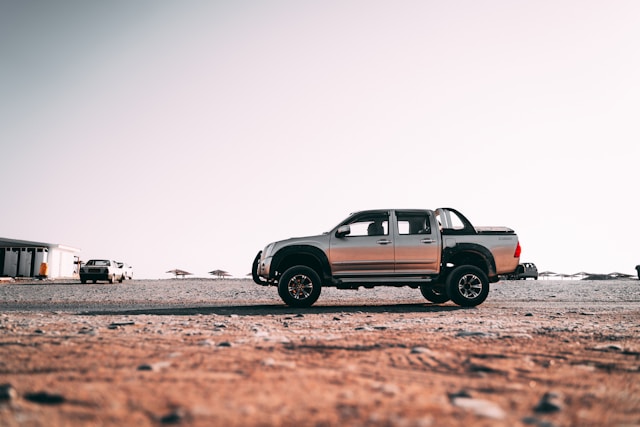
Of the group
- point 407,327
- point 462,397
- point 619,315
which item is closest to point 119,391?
point 462,397

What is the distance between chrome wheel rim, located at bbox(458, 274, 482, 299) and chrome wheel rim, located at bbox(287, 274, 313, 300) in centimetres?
335

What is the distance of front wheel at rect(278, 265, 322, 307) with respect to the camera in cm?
948

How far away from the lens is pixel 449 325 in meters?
6.15

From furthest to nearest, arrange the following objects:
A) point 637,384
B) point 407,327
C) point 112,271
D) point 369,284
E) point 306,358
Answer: point 112,271
point 369,284
point 407,327
point 306,358
point 637,384

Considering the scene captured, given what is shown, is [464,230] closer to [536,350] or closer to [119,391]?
[536,350]

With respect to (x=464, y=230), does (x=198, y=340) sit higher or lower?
lower

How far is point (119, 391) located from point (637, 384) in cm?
332

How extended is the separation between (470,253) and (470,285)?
0.74 m

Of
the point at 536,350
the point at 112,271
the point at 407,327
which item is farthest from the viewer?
the point at 112,271

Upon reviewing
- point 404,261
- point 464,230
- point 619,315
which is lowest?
point 619,315

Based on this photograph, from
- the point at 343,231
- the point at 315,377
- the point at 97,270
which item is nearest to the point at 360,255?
the point at 343,231

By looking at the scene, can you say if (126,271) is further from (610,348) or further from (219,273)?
(610,348)

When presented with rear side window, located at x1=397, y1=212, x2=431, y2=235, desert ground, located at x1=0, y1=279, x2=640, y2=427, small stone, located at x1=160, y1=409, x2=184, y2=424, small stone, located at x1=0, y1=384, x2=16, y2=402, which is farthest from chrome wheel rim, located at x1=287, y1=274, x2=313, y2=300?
small stone, located at x1=160, y1=409, x2=184, y2=424

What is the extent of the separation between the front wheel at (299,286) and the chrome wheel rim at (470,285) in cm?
320
